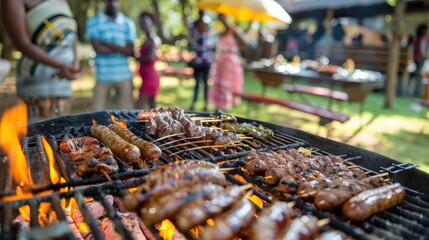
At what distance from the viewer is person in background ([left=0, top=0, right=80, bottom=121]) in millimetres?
4547

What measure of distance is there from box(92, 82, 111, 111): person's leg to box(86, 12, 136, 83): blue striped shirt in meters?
0.13

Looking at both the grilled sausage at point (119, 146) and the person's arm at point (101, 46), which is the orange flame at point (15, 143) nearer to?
the grilled sausage at point (119, 146)

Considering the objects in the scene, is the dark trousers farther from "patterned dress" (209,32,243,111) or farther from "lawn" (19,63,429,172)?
"lawn" (19,63,429,172)

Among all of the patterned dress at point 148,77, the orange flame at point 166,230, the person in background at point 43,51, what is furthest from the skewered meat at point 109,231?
the patterned dress at point 148,77

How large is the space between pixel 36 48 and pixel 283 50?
77.1ft

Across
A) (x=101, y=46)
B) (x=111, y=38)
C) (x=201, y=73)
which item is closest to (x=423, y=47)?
(x=201, y=73)

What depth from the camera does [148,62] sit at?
28.3 ft

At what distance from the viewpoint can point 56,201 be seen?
6.91 feet

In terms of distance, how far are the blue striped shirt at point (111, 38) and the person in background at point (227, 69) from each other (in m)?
4.25

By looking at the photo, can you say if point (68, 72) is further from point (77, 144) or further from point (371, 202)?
point (371, 202)

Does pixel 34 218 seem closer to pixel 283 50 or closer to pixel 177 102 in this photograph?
pixel 177 102

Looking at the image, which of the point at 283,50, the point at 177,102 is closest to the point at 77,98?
the point at 177,102

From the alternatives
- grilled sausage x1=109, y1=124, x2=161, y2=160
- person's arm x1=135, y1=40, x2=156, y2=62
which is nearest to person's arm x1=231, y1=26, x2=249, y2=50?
person's arm x1=135, y1=40, x2=156, y2=62

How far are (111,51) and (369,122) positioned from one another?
845 centimetres
